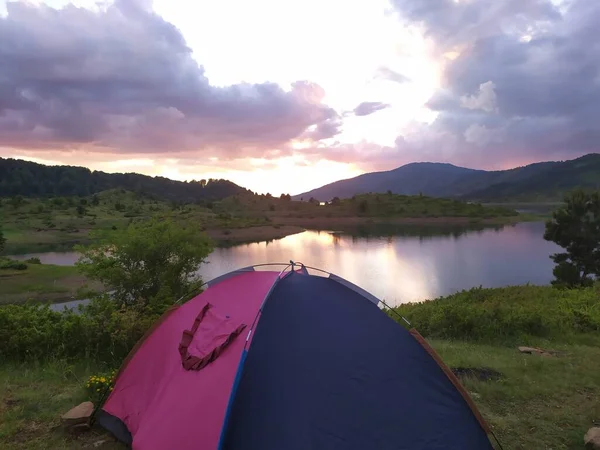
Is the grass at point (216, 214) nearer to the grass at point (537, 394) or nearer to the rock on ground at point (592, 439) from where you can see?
the grass at point (537, 394)

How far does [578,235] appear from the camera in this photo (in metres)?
23.2

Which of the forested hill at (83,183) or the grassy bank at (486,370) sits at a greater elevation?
the forested hill at (83,183)

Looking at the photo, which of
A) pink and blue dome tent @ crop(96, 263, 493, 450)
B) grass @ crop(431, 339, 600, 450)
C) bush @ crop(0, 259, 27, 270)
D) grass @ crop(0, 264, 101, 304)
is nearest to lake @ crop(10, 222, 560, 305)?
grass @ crop(0, 264, 101, 304)

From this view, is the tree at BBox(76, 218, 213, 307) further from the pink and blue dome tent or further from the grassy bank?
the pink and blue dome tent

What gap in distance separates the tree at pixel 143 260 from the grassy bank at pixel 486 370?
6.10 m

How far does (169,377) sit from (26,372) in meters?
3.18

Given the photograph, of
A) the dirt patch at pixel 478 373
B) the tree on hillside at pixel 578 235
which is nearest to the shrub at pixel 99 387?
the dirt patch at pixel 478 373

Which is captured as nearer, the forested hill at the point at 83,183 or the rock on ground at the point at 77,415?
the rock on ground at the point at 77,415

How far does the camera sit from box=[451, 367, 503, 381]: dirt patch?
19.9 feet

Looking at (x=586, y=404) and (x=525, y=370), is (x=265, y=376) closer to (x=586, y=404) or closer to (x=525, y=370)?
(x=586, y=404)

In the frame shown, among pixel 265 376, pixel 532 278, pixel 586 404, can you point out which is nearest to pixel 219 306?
pixel 265 376

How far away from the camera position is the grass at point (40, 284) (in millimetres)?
26797

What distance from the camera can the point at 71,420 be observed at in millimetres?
4574

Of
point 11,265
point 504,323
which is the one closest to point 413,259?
point 504,323
